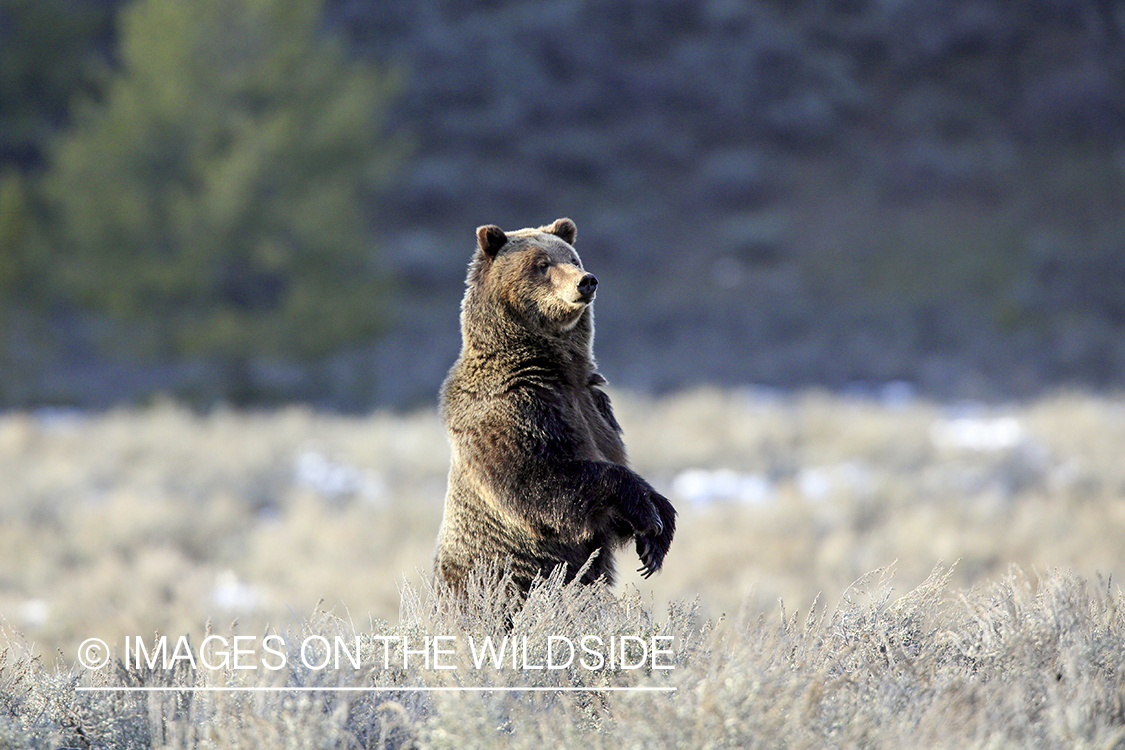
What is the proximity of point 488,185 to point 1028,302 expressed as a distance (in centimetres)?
1641

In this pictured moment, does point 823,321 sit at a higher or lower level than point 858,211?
lower

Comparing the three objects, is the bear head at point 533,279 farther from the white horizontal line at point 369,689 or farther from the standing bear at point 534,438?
the white horizontal line at point 369,689

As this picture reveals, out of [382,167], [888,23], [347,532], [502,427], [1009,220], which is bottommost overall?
[502,427]

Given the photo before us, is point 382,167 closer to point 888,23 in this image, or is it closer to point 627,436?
point 627,436

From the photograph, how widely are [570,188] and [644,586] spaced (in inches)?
1009

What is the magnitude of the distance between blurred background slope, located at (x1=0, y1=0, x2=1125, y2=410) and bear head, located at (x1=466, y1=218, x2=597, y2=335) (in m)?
16.6

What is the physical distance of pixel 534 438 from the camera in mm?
3219

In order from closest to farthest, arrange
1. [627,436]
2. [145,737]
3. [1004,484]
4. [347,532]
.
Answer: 1. [145,737]
2. [347,532]
3. [1004,484]
4. [627,436]

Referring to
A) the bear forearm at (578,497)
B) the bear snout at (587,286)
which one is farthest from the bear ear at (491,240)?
the bear forearm at (578,497)

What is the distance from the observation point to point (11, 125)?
1061 inches

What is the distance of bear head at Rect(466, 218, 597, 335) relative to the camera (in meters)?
3.31

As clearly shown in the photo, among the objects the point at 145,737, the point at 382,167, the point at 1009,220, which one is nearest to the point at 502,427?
the point at 145,737

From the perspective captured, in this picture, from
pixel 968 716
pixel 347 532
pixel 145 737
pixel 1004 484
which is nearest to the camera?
pixel 968 716

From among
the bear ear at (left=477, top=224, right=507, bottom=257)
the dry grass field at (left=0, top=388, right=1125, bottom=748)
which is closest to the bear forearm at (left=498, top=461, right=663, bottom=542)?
the dry grass field at (left=0, top=388, right=1125, bottom=748)
